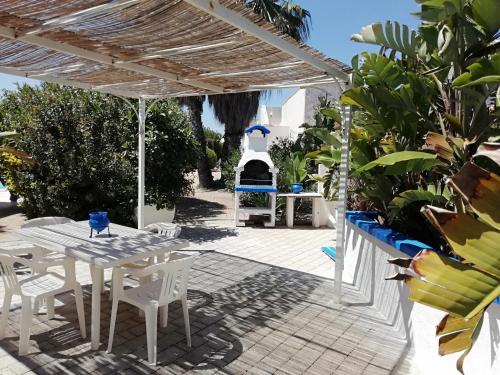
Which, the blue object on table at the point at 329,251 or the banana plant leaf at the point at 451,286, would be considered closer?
the banana plant leaf at the point at 451,286

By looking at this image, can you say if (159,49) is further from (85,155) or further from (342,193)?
(85,155)

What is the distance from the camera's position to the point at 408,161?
144 inches

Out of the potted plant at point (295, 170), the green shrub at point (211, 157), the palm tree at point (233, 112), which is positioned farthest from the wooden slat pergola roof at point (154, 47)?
the green shrub at point (211, 157)

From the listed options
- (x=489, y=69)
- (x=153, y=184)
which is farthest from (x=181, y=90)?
(x=489, y=69)

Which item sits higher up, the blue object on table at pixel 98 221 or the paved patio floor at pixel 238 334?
the blue object on table at pixel 98 221

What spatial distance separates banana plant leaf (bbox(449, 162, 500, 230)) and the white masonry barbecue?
8353mm

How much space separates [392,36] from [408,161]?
1.48 metres

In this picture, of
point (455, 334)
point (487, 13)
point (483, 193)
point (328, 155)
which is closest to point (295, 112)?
point (328, 155)

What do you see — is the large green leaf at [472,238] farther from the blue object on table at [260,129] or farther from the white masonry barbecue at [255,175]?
the blue object on table at [260,129]

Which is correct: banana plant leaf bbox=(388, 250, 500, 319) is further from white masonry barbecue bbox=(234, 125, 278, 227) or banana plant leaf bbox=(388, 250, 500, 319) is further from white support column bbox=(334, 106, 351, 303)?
white masonry barbecue bbox=(234, 125, 278, 227)

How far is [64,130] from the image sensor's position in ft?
28.3

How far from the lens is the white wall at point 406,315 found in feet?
9.36

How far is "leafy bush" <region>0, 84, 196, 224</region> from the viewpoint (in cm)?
855

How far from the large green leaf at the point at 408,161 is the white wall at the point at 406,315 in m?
0.96
